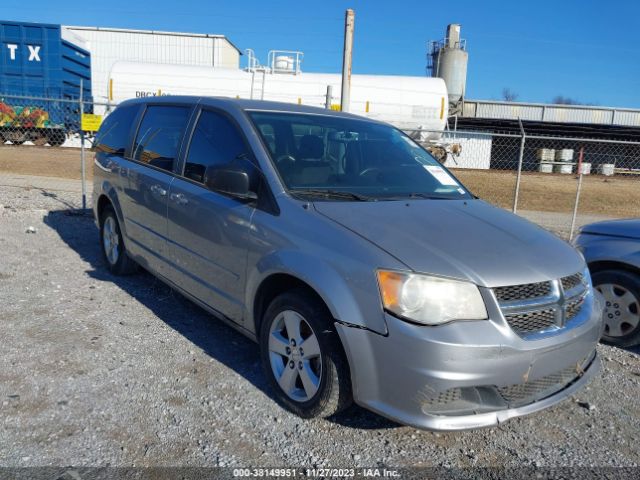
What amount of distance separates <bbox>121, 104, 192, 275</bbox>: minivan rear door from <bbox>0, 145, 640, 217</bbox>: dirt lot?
9964mm

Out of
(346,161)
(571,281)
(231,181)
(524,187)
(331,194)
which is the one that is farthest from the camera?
(524,187)

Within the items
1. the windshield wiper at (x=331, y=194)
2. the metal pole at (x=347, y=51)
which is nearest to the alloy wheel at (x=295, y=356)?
the windshield wiper at (x=331, y=194)

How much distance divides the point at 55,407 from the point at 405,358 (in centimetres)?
202

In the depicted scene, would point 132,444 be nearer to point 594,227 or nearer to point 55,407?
point 55,407

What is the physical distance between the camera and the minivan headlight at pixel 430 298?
248 cm

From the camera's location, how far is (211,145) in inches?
152

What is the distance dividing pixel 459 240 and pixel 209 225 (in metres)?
1.67

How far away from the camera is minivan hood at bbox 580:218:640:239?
4301 millimetres

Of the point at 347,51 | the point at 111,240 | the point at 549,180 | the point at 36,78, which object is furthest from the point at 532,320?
the point at 36,78

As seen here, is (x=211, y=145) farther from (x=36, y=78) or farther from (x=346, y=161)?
(x=36, y=78)

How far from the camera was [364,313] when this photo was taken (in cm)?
255

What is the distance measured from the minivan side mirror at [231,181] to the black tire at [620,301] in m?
2.93

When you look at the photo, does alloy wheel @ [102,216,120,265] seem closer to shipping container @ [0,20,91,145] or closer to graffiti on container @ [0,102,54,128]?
shipping container @ [0,20,91,145]

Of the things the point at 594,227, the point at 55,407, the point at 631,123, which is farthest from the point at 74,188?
the point at 631,123
